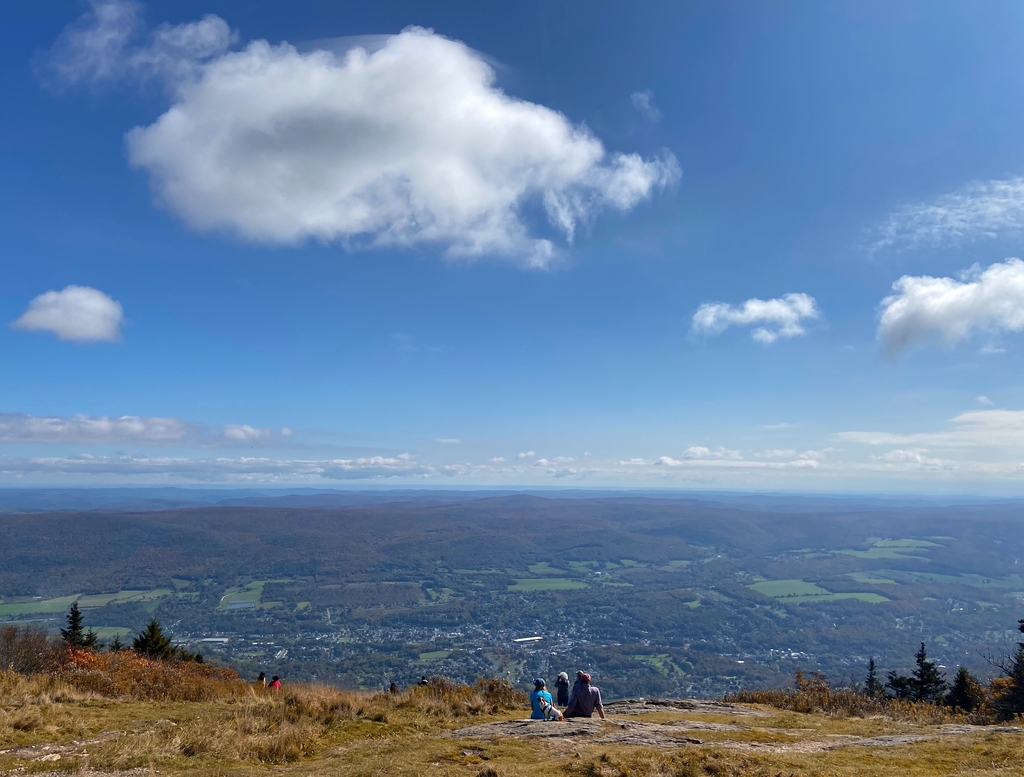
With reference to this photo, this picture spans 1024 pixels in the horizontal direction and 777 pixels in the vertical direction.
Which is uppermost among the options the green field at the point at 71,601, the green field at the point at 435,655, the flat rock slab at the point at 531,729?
the flat rock slab at the point at 531,729

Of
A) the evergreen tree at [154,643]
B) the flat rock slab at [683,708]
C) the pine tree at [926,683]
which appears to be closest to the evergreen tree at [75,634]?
the evergreen tree at [154,643]

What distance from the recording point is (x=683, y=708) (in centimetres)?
1608

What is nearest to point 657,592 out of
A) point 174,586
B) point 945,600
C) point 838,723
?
point 945,600

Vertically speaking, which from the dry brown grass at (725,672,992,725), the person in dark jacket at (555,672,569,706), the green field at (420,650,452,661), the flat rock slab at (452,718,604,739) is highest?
the flat rock slab at (452,718,604,739)

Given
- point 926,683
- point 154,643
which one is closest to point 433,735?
point 154,643

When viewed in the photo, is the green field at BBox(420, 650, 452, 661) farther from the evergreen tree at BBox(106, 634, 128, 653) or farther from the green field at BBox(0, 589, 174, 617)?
the green field at BBox(0, 589, 174, 617)

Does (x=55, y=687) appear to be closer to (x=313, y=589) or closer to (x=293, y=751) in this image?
(x=293, y=751)

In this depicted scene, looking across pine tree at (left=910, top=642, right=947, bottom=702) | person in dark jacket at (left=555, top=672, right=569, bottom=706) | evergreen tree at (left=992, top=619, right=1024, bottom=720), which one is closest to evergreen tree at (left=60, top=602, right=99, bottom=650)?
person in dark jacket at (left=555, top=672, right=569, bottom=706)

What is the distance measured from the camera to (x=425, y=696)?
15.3 meters

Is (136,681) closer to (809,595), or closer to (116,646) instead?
(116,646)

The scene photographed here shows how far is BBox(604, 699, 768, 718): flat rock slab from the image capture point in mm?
15130

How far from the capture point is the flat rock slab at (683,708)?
15.1 meters

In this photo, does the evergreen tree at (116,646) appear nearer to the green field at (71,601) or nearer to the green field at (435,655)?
the green field at (435,655)

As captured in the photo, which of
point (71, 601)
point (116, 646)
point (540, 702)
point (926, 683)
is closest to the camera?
point (540, 702)
